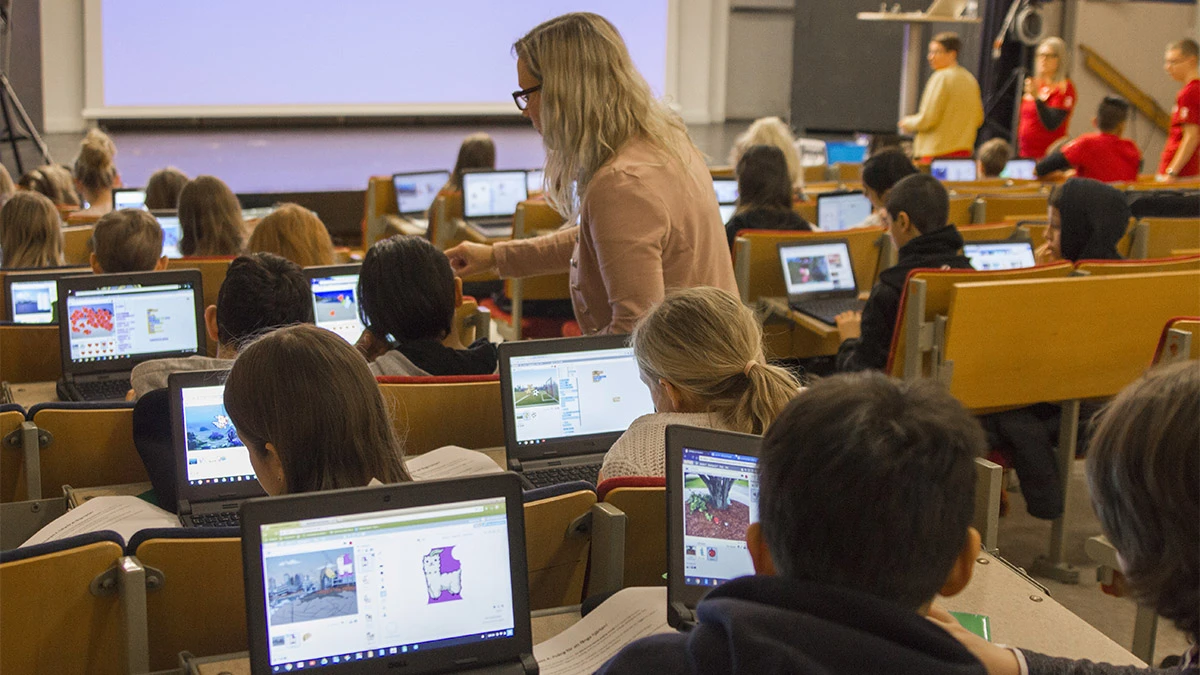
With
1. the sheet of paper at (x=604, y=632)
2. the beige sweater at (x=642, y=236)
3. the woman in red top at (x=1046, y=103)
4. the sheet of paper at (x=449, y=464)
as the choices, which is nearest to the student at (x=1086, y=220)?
the beige sweater at (x=642, y=236)

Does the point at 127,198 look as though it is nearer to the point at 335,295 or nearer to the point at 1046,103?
the point at 335,295

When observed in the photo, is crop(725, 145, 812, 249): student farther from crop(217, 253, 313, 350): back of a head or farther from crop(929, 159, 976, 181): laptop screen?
crop(929, 159, 976, 181): laptop screen

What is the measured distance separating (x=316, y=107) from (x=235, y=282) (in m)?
10.9

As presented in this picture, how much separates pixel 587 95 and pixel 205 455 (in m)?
1.08

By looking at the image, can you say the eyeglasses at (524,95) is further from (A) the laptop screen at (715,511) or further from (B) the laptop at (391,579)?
(B) the laptop at (391,579)

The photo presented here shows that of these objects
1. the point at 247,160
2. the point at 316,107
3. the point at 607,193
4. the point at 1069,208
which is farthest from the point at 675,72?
the point at 607,193

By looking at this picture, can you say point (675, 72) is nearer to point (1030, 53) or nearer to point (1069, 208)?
point (1030, 53)

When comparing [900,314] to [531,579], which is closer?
[531,579]

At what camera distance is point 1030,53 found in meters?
11.0

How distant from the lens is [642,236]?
8.57 ft

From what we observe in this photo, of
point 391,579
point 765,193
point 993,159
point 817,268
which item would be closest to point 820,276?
point 817,268

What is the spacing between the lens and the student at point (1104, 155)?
779 cm

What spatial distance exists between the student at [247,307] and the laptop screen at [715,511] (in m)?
1.28

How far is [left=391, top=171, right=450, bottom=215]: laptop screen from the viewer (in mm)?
7164
